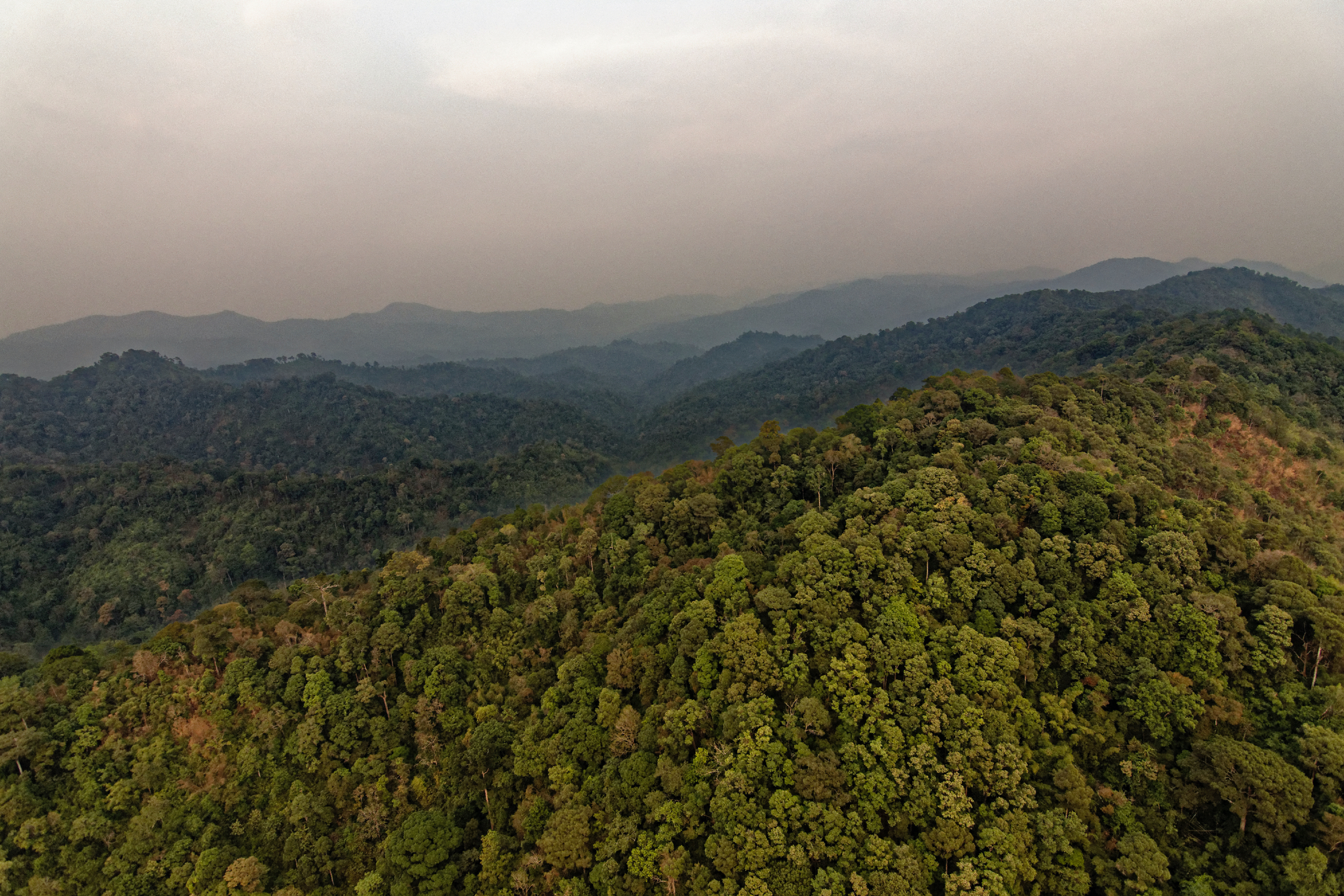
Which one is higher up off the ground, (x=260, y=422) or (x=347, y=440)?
(x=260, y=422)

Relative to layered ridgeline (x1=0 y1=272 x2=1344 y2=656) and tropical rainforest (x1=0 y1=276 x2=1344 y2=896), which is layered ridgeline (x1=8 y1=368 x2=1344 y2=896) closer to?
tropical rainforest (x1=0 y1=276 x2=1344 y2=896)

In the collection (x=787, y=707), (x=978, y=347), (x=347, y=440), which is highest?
(x=978, y=347)

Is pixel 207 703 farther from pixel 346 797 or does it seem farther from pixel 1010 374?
pixel 1010 374

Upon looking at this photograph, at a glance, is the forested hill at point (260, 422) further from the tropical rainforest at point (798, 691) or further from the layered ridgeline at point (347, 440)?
the tropical rainforest at point (798, 691)

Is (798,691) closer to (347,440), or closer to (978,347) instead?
(347,440)

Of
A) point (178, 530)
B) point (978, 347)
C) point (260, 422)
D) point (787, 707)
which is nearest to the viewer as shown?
point (787, 707)

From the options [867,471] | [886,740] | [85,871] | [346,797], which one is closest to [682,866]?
[886,740]

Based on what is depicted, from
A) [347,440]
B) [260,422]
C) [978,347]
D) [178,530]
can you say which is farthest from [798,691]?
[260,422]
